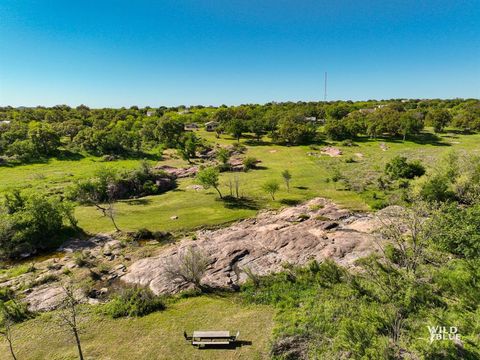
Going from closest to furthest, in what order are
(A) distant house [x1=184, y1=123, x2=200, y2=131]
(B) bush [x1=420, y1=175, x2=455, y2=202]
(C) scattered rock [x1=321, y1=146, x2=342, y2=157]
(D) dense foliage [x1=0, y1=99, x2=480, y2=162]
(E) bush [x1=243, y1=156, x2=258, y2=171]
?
1. (B) bush [x1=420, y1=175, x2=455, y2=202]
2. (E) bush [x1=243, y1=156, x2=258, y2=171]
3. (C) scattered rock [x1=321, y1=146, x2=342, y2=157]
4. (D) dense foliage [x1=0, y1=99, x2=480, y2=162]
5. (A) distant house [x1=184, y1=123, x2=200, y2=131]

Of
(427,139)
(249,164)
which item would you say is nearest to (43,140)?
(249,164)

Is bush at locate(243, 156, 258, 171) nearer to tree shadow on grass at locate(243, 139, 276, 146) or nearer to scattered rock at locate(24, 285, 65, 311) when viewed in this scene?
tree shadow on grass at locate(243, 139, 276, 146)

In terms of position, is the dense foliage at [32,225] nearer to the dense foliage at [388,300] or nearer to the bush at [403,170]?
the dense foliage at [388,300]

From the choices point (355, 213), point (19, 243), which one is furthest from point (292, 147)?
point (19, 243)

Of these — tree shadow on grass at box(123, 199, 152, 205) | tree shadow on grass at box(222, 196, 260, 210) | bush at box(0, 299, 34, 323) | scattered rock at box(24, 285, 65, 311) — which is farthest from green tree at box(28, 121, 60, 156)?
bush at box(0, 299, 34, 323)

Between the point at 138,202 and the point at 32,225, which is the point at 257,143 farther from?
the point at 32,225
